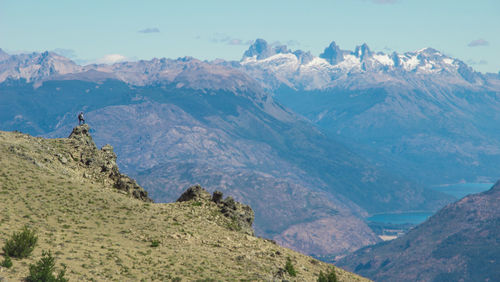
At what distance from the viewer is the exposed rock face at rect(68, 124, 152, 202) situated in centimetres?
10244

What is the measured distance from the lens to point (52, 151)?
338 ft

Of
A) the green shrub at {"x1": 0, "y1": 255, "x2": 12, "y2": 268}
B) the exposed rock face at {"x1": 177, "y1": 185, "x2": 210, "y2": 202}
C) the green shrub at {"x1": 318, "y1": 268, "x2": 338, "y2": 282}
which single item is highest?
the green shrub at {"x1": 0, "y1": 255, "x2": 12, "y2": 268}

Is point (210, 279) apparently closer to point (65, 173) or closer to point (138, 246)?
point (138, 246)

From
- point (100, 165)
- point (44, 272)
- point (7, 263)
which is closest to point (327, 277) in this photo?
point (44, 272)

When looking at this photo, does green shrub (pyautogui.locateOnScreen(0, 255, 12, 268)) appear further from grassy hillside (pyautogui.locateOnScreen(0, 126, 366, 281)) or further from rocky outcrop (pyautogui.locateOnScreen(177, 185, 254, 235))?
rocky outcrop (pyautogui.locateOnScreen(177, 185, 254, 235))

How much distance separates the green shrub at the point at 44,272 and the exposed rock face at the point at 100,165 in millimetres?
40421

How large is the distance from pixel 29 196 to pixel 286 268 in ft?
120

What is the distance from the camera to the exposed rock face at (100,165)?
102438 millimetres

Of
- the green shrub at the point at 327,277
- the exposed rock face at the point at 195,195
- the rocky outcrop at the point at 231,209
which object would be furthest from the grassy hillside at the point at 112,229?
the green shrub at the point at 327,277

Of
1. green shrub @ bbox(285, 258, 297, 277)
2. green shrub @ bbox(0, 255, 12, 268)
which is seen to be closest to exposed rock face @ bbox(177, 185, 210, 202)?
green shrub @ bbox(285, 258, 297, 277)

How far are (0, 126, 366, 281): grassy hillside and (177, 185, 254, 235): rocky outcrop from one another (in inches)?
54.7

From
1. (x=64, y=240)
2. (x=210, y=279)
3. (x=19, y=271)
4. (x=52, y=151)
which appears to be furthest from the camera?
(x=52, y=151)

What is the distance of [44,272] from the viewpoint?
5722cm

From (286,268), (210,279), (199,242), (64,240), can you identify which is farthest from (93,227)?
(286,268)
